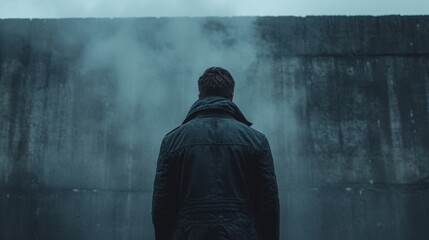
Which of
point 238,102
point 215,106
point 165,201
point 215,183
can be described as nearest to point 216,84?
point 215,106

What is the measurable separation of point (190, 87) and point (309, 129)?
1489mm

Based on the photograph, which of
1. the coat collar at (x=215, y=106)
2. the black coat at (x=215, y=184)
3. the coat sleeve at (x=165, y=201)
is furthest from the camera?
the coat collar at (x=215, y=106)

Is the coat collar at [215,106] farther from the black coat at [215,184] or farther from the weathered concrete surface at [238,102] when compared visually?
the weathered concrete surface at [238,102]

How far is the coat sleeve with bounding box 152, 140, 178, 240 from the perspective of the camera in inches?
91.8

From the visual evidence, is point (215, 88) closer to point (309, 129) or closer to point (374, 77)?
point (309, 129)

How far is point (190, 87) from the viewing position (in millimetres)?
6031

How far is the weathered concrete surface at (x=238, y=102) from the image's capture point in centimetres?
564

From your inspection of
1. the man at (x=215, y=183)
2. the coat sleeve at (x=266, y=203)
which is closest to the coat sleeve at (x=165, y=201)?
the man at (x=215, y=183)

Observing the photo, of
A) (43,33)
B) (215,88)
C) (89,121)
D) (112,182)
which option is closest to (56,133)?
(89,121)

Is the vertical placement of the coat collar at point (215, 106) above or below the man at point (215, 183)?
above

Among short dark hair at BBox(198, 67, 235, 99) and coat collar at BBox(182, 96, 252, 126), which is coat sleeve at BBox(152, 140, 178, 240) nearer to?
coat collar at BBox(182, 96, 252, 126)

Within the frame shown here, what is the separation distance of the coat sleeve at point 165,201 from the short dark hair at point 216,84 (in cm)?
39

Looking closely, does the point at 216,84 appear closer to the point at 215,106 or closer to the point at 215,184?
the point at 215,106

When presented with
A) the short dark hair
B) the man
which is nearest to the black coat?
the man
